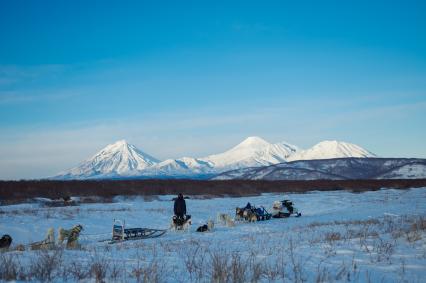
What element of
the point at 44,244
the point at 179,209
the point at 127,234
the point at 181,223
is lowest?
the point at 127,234

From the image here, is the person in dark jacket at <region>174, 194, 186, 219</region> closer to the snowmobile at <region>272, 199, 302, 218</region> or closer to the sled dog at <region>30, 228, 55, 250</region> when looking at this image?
the sled dog at <region>30, 228, 55, 250</region>

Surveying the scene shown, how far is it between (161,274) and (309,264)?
278cm

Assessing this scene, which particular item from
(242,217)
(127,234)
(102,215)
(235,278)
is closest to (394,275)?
(235,278)

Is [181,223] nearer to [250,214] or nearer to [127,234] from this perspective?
[127,234]

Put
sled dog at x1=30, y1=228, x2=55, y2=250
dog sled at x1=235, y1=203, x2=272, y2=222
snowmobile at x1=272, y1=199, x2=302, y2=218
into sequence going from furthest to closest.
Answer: snowmobile at x1=272, y1=199, x2=302, y2=218, dog sled at x1=235, y1=203, x2=272, y2=222, sled dog at x1=30, y1=228, x2=55, y2=250

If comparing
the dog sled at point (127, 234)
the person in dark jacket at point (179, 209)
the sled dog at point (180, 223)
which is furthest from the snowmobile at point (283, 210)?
the dog sled at point (127, 234)

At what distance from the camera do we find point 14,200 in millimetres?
36812

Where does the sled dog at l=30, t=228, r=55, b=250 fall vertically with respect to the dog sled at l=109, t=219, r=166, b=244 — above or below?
above

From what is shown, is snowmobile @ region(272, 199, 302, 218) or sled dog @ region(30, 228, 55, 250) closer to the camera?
sled dog @ region(30, 228, 55, 250)

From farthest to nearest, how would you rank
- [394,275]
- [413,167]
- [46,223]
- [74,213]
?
[413,167], [74,213], [46,223], [394,275]

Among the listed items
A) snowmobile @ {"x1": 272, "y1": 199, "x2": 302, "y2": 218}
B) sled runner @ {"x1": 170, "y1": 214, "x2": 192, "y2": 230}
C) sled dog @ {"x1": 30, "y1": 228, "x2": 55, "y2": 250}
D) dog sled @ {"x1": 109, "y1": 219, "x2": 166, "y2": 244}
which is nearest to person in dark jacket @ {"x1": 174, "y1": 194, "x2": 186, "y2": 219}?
sled runner @ {"x1": 170, "y1": 214, "x2": 192, "y2": 230}

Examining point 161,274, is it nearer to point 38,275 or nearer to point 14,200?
point 38,275

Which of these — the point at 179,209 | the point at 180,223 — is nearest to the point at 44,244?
the point at 180,223

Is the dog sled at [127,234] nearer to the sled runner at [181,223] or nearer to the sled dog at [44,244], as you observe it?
the sled runner at [181,223]
